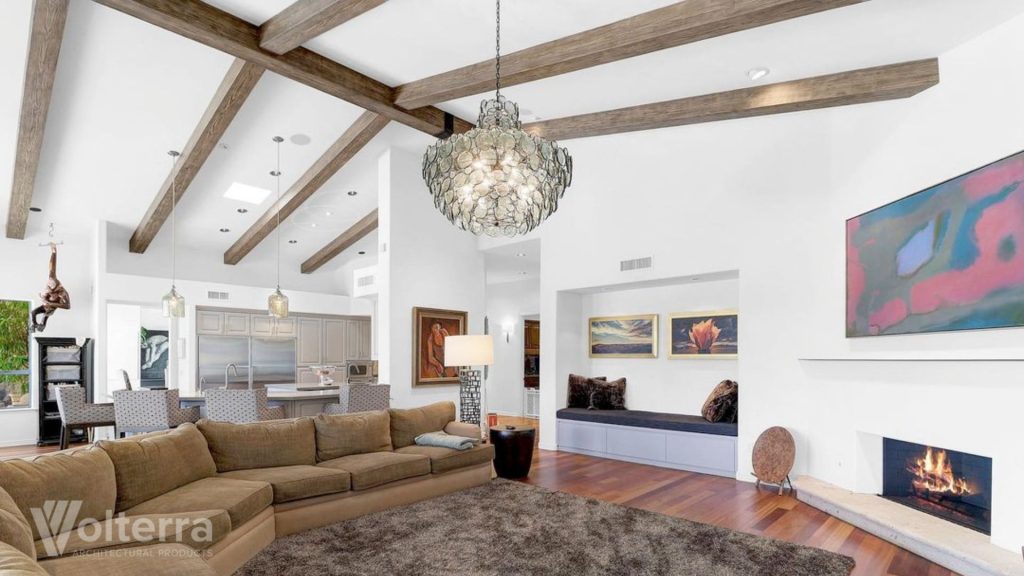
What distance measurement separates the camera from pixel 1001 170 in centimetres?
347

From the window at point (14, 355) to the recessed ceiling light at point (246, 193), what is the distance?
136 inches

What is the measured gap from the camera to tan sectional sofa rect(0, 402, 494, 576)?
2.36 metres

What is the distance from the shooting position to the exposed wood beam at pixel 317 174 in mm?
6422

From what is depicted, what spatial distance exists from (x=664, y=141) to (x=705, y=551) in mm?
4437

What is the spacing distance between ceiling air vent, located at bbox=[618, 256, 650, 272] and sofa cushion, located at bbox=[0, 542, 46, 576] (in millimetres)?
5844

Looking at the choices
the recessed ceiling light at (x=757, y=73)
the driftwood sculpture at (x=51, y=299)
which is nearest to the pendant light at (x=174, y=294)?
the driftwood sculpture at (x=51, y=299)

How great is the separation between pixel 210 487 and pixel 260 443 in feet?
2.33

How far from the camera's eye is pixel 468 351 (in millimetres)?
5590

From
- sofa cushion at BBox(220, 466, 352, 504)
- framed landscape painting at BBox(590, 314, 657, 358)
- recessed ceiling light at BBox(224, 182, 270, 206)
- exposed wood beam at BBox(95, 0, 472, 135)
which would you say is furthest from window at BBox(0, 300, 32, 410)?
framed landscape painting at BBox(590, 314, 657, 358)

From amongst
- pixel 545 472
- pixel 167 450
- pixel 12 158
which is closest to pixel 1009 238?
pixel 545 472

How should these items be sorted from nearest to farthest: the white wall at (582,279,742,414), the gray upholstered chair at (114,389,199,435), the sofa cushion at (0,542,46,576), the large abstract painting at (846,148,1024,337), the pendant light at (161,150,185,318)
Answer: the sofa cushion at (0,542,46,576)
the large abstract painting at (846,148,1024,337)
the gray upholstered chair at (114,389,199,435)
the pendant light at (161,150,185,318)
the white wall at (582,279,742,414)

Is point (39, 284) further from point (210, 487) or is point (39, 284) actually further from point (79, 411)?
point (210, 487)

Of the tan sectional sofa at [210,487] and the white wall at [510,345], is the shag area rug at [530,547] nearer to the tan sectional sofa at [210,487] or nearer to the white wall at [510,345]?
the tan sectional sofa at [210,487]

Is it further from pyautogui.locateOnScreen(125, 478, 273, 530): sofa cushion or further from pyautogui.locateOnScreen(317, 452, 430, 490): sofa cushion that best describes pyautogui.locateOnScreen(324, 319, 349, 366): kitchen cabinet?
pyautogui.locateOnScreen(125, 478, 273, 530): sofa cushion
